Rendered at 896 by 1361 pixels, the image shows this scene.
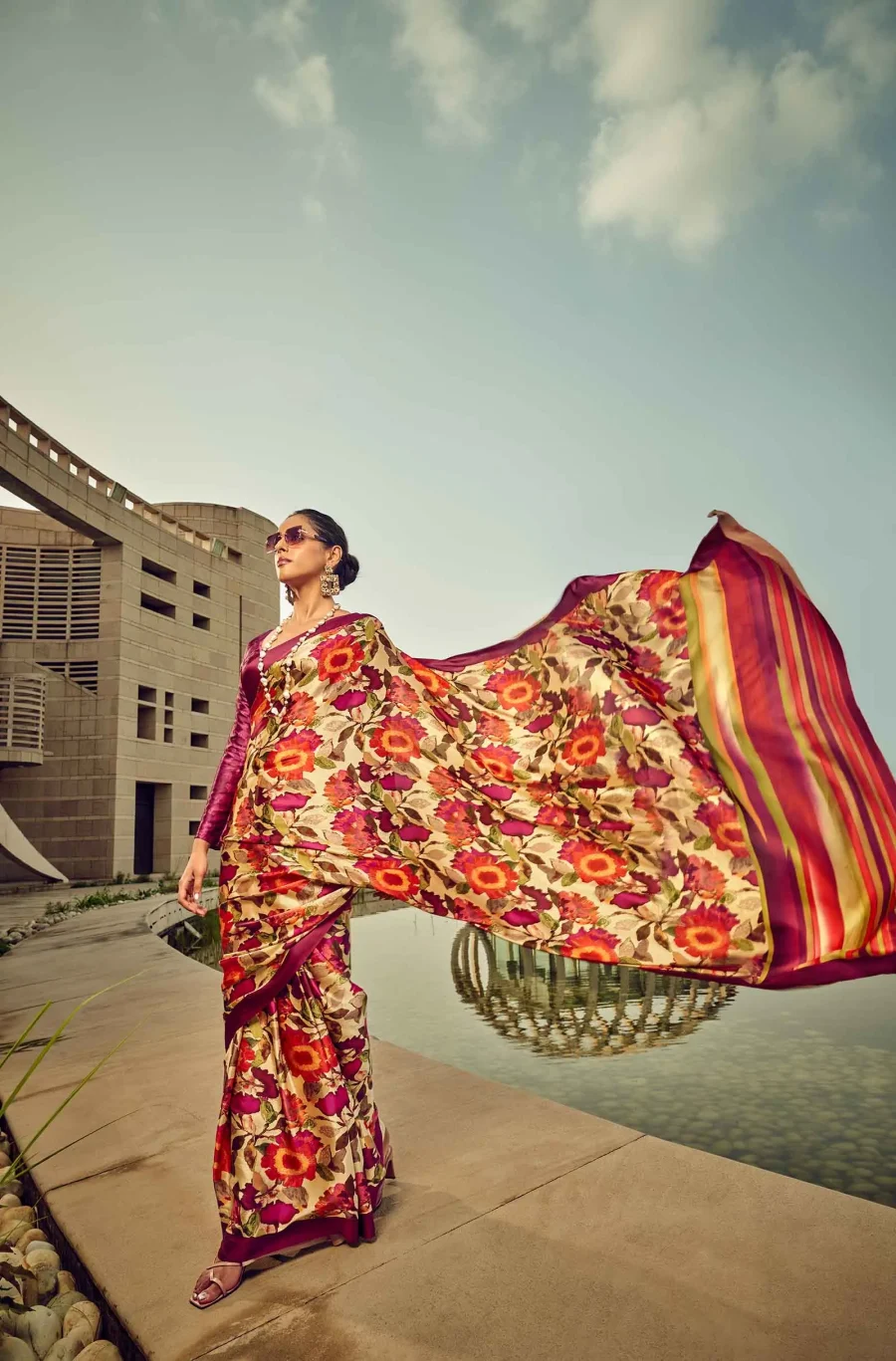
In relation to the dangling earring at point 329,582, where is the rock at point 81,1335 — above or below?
below

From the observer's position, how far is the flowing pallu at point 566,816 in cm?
138

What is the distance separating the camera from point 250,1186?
1454mm

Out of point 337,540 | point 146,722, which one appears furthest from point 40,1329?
point 146,722

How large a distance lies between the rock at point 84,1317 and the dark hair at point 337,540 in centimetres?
147

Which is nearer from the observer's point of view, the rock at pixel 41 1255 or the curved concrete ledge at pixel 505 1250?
the curved concrete ledge at pixel 505 1250

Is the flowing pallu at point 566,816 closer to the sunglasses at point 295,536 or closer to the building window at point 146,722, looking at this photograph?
the sunglasses at point 295,536

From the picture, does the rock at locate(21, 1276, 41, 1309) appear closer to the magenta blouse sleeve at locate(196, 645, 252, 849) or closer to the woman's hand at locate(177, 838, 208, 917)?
the woman's hand at locate(177, 838, 208, 917)

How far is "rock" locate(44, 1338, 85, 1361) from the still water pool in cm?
187

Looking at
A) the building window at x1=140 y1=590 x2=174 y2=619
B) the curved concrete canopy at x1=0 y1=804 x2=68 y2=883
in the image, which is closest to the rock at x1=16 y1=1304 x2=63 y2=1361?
the curved concrete canopy at x1=0 y1=804 x2=68 y2=883

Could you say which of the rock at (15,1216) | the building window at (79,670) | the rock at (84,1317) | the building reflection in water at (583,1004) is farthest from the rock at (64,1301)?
the building window at (79,670)

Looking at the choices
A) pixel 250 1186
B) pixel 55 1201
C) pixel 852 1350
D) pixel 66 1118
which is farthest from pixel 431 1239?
pixel 66 1118

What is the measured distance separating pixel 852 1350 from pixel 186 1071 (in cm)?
215

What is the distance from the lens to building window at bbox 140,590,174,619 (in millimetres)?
14922

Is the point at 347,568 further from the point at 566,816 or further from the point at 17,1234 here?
the point at 17,1234
